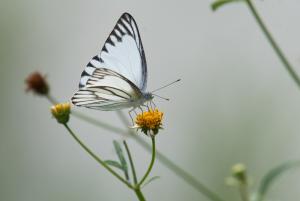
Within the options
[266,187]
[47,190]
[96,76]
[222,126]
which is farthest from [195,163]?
[266,187]

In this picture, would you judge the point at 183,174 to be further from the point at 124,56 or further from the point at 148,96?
the point at 124,56

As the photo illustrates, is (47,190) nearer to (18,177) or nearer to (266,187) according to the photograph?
(18,177)

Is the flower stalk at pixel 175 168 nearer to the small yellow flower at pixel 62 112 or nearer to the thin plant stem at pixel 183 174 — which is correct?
the thin plant stem at pixel 183 174

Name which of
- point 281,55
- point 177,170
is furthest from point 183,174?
point 281,55

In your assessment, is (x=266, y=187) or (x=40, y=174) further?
(x=40, y=174)

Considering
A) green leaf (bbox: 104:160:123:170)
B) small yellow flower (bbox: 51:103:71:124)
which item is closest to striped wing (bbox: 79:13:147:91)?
small yellow flower (bbox: 51:103:71:124)

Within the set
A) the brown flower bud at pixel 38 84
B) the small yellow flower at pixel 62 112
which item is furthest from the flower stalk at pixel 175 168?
the brown flower bud at pixel 38 84
